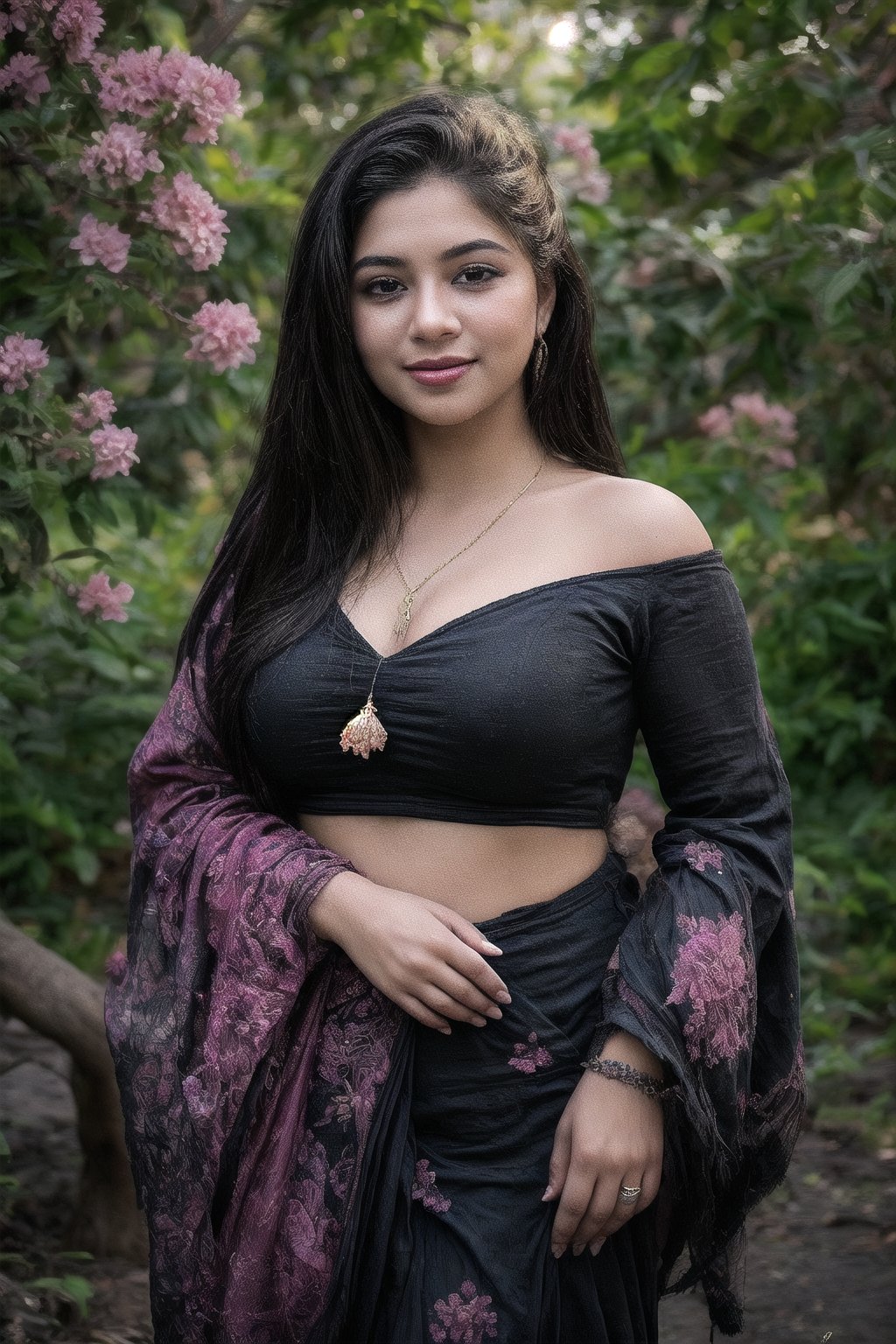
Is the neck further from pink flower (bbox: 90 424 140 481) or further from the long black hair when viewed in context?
pink flower (bbox: 90 424 140 481)

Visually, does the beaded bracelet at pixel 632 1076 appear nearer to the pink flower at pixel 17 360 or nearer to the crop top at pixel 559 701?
the crop top at pixel 559 701

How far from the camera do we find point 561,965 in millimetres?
1824

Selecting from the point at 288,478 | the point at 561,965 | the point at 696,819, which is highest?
the point at 288,478

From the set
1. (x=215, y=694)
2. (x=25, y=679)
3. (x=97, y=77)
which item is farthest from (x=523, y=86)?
(x=215, y=694)

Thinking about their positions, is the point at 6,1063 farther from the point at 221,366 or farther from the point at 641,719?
the point at 641,719

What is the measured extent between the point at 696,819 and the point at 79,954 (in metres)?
2.21

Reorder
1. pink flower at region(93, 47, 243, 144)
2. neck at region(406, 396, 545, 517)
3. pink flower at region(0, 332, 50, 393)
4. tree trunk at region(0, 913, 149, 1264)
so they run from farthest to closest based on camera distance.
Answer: tree trunk at region(0, 913, 149, 1264) → pink flower at region(93, 47, 243, 144) → pink flower at region(0, 332, 50, 393) → neck at region(406, 396, 545, 517)

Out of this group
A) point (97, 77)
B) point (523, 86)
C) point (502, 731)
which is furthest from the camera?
point (523, 86)

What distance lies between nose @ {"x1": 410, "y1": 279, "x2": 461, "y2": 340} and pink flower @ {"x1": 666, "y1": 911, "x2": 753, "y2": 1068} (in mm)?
801

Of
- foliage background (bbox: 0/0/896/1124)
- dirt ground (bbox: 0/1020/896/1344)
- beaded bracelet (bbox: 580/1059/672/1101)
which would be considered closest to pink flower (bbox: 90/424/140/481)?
foliage background (bbox: 0/0/896/1124)

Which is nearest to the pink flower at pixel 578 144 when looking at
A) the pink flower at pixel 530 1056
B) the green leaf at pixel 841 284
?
the green leaf at pixel 841 284

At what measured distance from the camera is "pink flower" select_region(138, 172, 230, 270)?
2.38m

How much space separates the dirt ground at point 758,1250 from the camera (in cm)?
261

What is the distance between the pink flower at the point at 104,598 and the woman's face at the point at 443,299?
0.81 m
